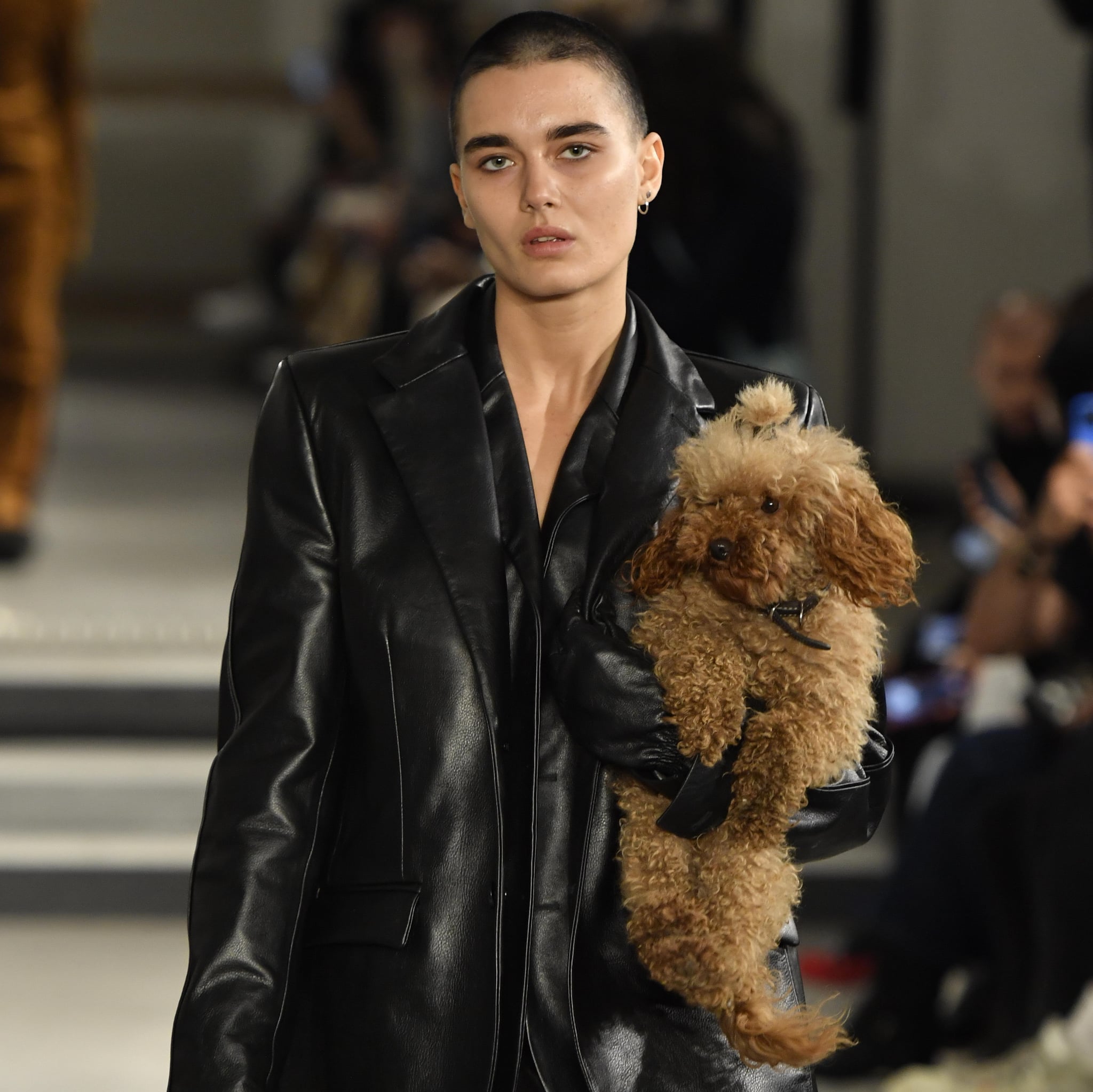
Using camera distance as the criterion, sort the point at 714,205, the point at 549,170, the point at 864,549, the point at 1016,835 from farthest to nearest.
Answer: the point at 714,205
the point at 1016,835
the point at 549,170
the point at 864,549

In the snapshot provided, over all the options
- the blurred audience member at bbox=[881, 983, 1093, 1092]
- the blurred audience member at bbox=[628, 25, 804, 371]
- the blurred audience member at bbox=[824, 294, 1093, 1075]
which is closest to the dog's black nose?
the blurred audience member at bbox=[881, 983, 1093, 1092]

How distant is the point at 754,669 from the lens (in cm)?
147

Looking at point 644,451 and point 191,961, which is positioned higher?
point 644,451

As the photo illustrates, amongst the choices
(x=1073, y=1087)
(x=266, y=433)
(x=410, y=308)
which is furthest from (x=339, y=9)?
(x=266, y=433)

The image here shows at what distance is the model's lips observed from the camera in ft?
5.01

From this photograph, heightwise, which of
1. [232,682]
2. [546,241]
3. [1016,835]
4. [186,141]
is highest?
[186,141]

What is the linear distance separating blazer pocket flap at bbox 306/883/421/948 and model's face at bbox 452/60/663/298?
514 mm

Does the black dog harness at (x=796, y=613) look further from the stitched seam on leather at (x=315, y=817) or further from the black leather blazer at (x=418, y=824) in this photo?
the stitched seam on leather at (x=315, y=817)

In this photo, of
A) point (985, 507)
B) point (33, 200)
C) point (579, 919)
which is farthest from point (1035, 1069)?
point (33, 200)

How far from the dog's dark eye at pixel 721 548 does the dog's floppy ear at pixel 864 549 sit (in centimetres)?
7

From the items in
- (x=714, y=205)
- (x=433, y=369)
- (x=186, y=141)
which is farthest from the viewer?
(x=186, y=141)

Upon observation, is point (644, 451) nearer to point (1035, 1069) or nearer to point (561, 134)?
point (561, 134)

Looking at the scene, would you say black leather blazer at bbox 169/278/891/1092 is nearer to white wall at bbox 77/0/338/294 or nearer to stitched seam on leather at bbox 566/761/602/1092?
stitched seam on leather at bbox 566/761/602/1092

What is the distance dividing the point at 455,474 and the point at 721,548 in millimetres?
265
